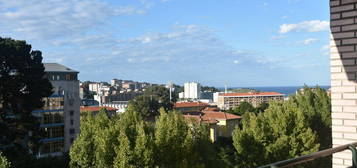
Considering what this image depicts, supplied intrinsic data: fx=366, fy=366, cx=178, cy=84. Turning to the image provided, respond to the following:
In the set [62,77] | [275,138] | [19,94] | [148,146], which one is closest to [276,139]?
[275,138]

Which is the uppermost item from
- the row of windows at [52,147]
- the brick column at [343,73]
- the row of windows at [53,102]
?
the brick column at [343,73]

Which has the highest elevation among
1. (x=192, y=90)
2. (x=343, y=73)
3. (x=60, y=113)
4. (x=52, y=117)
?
(x=343, y=73)

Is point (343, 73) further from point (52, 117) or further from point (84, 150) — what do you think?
point (52, 117)

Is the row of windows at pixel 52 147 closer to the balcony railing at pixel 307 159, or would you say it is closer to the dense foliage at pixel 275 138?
the dense foliage at pixel 275 138

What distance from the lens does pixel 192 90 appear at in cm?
11644

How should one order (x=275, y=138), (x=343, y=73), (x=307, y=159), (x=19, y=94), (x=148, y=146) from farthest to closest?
(x=19, y=94)
(x=275, y=138)
(x=148, y=146)
(x=343, y=73)
(x=307, y=159)

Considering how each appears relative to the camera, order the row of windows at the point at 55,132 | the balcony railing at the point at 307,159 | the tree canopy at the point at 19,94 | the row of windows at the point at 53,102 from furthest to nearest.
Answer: the row of windows at the point at 53,102 < the row of windows at the point at 55,132 < the tree canopy at the point at 19,94 < the balcony railing at the point at 307,159

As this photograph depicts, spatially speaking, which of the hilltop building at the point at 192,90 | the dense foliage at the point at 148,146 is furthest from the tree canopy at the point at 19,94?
the hilltop building at the point at 192,90

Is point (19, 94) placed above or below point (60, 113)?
above

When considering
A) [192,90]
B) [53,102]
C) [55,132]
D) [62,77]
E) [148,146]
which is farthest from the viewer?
[192,90]

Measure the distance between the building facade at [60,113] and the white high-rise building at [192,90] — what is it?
7353cm

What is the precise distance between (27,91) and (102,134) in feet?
47.3

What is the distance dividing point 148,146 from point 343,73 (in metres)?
12.5

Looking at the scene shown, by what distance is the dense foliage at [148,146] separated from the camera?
1554cm
